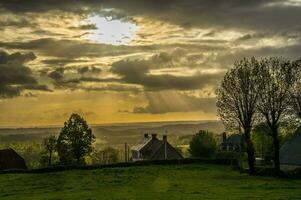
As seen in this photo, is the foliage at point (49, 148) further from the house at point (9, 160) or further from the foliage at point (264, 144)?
the foliage at point (264, 144)

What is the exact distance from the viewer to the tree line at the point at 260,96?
77750 mm

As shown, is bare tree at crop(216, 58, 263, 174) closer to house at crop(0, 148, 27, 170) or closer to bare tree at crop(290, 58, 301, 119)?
bare tree at crop(290, 58, 301, 119)

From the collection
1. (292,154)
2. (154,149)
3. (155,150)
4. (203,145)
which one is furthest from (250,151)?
(154,149)

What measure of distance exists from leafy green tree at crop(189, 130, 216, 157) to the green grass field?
27.5 meters

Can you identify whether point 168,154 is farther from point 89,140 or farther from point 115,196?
point 115,196

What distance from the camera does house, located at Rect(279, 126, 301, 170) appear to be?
7725 centimetres

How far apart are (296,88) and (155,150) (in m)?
53.3

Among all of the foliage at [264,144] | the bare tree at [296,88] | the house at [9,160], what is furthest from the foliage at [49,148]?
the bare tree at [296,88]

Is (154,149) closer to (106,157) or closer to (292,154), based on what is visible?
(106,157)

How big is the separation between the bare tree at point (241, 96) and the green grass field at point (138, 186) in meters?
10.0

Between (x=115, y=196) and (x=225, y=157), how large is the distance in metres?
61.3

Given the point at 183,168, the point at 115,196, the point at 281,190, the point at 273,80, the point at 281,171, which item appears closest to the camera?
the point at 115,196

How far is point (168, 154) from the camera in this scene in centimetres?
12306

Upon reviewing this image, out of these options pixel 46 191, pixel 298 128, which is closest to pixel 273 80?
pixel 298 128
